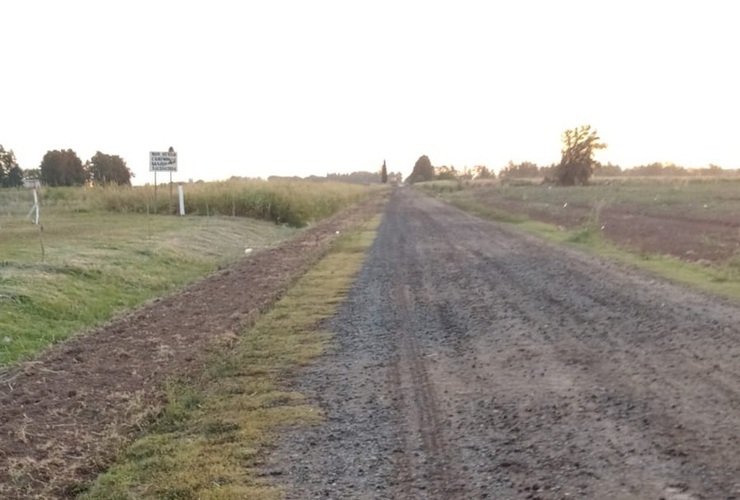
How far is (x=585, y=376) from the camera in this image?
20.8 feet

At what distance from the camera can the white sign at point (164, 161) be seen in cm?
2686

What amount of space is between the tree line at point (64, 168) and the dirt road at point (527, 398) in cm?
5379

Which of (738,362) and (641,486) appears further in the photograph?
(738,362)

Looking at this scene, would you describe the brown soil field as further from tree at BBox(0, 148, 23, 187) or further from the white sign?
tree at BBox(0, 148, 23, 187)

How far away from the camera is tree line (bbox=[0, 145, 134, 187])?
59.8 meters

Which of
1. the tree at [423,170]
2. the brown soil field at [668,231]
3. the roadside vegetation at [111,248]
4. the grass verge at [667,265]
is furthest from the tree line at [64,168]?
the tree at [423,170]

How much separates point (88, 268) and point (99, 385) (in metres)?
6.58

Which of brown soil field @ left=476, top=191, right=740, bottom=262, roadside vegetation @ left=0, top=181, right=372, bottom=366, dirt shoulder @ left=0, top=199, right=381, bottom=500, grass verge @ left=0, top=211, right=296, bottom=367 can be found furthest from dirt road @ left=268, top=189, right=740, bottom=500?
brown soil field @ left=476, top=191, right=740, bottom=262

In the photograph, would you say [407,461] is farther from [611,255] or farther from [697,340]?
[611,255]

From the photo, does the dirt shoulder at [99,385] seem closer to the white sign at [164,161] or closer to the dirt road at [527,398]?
the dirt road at [527,398]

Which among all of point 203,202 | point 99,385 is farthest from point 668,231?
point 203,202

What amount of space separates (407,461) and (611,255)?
1268 centimetres

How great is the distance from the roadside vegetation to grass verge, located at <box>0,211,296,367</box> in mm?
18

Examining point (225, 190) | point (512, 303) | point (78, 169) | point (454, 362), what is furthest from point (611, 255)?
point (78, 169)
